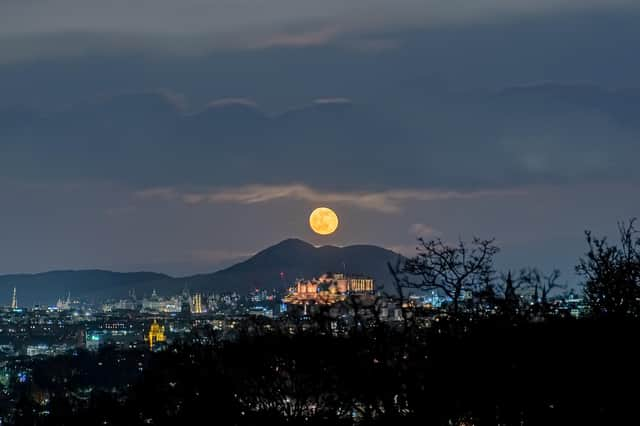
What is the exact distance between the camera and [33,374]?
119m

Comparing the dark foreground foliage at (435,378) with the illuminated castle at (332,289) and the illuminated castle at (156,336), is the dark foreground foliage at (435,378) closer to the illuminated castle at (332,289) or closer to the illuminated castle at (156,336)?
the illuminated castle at (332,289)

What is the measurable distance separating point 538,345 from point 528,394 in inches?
57.8

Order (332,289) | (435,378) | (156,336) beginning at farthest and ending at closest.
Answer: (156,336) < (332,289) < (435,378)

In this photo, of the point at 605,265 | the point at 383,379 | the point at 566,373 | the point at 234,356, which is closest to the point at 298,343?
the point at 234,356

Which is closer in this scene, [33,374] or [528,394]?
[528,394]

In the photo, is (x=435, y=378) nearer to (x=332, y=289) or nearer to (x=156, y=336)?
(x=332, y=289)

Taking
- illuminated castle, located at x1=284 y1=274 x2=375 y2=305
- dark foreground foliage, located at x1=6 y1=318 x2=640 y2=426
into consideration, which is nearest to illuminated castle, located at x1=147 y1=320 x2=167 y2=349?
illuminated castle, located at x1=284 y1=274 x2=375 y2=305

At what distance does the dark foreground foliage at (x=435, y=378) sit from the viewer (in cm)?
1798

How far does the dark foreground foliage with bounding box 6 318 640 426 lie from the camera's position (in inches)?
708

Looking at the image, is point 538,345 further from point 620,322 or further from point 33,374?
point 33,374

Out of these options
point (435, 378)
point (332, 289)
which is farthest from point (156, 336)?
point (435, 378)

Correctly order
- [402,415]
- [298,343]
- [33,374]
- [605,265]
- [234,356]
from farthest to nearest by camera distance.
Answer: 1. [33,374]
2. [234,356]
3. [298,343]
4. [605,265]
5. [402,415]

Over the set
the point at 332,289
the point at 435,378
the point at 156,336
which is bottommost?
the point at 435,378

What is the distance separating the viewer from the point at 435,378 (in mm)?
19172
